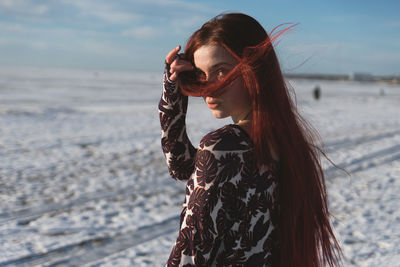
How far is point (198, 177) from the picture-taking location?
3.21ft

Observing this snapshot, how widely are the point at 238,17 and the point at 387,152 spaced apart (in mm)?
7792

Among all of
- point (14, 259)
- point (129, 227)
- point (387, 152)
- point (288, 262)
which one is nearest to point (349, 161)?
point (387, 152)

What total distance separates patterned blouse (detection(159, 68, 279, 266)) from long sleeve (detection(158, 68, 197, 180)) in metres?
0.28

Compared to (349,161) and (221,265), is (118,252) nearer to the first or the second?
(221,265)

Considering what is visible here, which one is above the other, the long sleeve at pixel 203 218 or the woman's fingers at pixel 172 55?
the woman's fingers at pixel 172 55

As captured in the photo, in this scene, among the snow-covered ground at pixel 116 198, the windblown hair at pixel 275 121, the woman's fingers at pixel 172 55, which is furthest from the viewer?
the snow-covered ground at pixel 116 198

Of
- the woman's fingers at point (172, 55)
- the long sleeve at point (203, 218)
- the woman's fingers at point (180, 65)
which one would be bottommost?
the long sleeve at point (203, 218)

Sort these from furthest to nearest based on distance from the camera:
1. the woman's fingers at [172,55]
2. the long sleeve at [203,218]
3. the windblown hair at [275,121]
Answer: the woman's fingers at [172,55]
the windblown hair at [275,121]
the long sleeve at [203,218]

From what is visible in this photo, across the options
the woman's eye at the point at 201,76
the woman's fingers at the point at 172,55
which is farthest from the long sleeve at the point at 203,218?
the woman's fingers at the point at 172,55

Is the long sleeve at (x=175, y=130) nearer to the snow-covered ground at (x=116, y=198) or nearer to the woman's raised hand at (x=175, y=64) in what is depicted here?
the woman's raised hand at (x=175, y=64)

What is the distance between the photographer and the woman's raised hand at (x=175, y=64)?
45.4 inches

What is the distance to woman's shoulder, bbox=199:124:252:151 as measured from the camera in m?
0.98

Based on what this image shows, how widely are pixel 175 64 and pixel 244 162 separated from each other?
0.39 metres

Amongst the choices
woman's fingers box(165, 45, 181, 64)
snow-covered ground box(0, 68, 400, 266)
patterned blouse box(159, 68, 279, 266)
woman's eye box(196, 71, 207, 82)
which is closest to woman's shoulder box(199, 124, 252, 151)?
patterned blouse box(159, 68, 279, 266)
